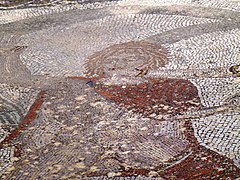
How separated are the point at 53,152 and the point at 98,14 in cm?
689

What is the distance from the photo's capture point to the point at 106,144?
6.11 metres

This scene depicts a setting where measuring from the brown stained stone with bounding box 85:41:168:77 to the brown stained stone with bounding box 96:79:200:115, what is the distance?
73 cm

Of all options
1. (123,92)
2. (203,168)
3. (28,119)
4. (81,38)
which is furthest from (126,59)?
(203,168)

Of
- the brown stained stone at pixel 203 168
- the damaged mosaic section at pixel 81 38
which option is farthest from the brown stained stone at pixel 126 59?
the brown stained stone at pixel 203 168

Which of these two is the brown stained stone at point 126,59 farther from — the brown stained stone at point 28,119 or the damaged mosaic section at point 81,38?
the brown stained stone at point 28,119

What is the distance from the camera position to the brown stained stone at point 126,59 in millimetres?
8727

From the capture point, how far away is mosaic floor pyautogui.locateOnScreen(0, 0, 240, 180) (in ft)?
18.5

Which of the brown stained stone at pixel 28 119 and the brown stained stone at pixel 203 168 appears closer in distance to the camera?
the brown stained stone at pixel 203 168

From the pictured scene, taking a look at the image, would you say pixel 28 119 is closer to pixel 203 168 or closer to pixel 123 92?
pixel 123 92

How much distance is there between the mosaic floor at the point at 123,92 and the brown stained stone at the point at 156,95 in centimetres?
2

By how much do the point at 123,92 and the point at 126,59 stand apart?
5.38 feet

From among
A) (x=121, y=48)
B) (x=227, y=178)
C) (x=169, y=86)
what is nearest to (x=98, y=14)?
(x=121, y=48)

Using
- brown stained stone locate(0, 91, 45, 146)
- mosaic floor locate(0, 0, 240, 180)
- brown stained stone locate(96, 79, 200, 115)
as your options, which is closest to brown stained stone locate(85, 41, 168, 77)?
mosaic floor locate(0, 0, 240, 180)

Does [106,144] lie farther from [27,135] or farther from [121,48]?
[121,48]
